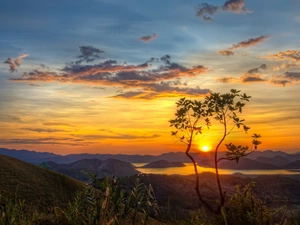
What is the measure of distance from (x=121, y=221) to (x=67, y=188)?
29211 millimetres

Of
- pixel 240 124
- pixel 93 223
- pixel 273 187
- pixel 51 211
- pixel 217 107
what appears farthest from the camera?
pixel 273 187

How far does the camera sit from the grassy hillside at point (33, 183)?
88.9 feet

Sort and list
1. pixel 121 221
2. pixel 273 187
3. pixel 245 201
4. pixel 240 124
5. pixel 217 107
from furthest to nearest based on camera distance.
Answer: pixel 273 187 < pixel 217 107 < pixel 240 124 < pixel 245 201 < pixel 121 221

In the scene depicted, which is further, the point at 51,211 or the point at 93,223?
the point at 51,211

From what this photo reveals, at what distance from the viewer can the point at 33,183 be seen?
99.8ft

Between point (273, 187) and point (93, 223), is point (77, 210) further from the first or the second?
point (273, 187)

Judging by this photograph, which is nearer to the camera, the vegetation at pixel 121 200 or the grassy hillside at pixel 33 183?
the vegetation at pixel 121 200

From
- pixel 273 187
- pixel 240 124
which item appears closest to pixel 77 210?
pixel 240 124

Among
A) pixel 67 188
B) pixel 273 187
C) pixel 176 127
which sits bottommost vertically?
pixel 273 187

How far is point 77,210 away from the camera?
18.1ft

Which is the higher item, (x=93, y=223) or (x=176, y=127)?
(x=176, y=127)

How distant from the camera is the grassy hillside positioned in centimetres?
2709

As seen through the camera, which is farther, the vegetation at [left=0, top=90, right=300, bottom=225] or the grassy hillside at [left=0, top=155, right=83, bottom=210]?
the grassy hillside at [left=0, top=155, right=83, bottom=210]

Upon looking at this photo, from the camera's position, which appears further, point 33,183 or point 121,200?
point 33,183
